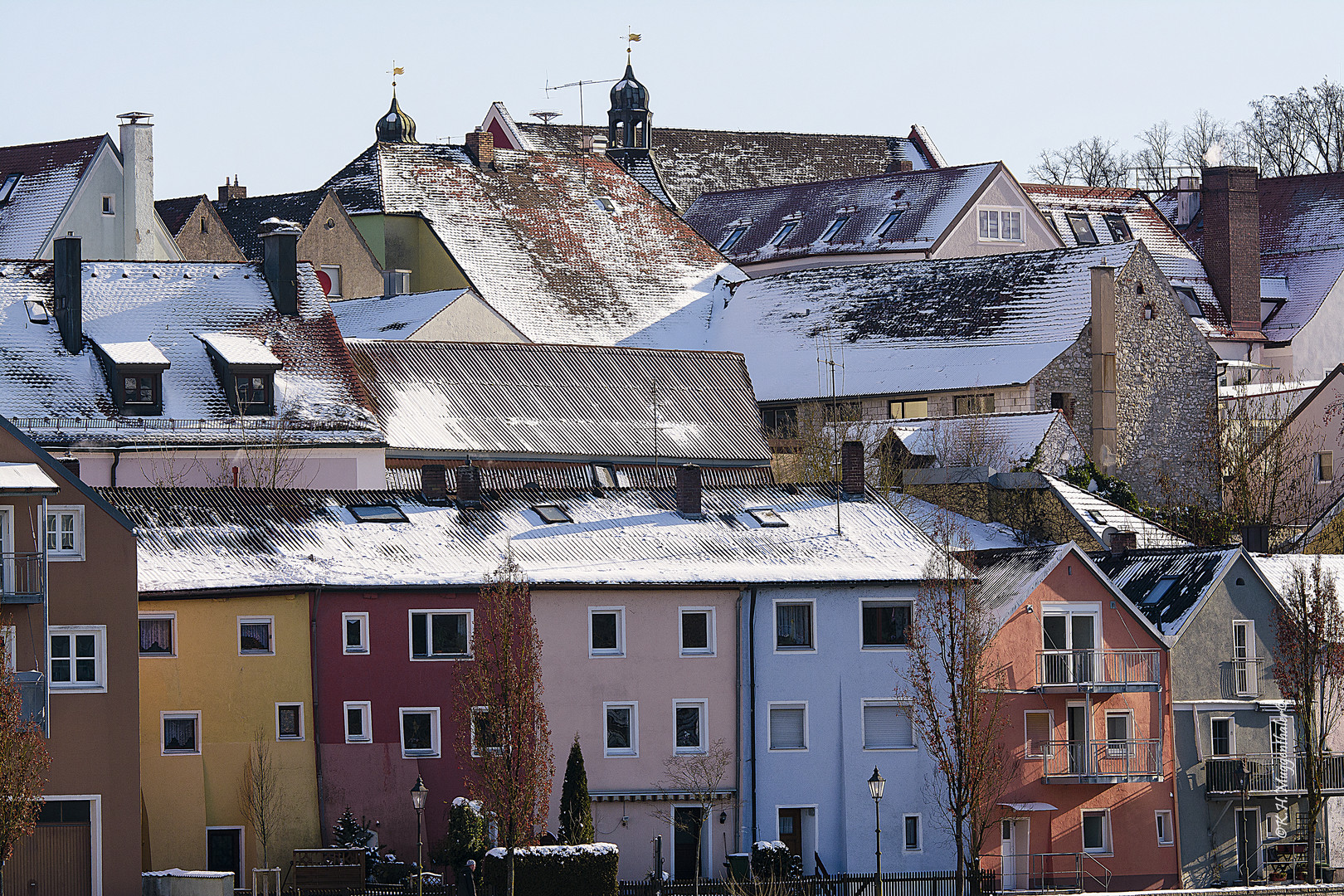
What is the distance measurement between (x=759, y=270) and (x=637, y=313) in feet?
33.8

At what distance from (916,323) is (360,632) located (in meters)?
34.2

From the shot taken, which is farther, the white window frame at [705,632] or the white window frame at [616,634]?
the white window frame at [705,632]

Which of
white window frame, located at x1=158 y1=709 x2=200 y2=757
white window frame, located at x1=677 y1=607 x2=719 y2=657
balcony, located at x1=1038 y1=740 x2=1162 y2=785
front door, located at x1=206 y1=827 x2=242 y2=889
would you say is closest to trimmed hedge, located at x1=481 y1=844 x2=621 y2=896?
front door, located at x1=206 y1=827 x2=242 y2=889

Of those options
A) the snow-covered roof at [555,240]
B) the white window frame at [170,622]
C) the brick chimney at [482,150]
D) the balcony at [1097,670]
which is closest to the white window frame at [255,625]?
the white window frame at [170,622]

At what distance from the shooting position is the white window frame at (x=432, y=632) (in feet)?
166

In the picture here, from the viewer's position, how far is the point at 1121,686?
55.8 meters

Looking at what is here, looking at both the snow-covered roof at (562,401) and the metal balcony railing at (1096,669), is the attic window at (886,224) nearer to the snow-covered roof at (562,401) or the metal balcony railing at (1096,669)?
the snow-covered roof at (562,401)

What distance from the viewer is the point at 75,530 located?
47.2 m

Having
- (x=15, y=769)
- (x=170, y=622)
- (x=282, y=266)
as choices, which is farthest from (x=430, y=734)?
(x=282, y=266)

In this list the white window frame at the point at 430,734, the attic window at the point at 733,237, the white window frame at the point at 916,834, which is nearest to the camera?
the white window frame at the point at 430,734

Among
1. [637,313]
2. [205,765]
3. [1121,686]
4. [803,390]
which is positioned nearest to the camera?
[205,765]

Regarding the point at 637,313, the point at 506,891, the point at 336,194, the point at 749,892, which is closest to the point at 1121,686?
the point at 749,892

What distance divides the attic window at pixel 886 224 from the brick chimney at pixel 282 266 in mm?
31754

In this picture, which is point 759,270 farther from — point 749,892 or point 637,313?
point 749,892
